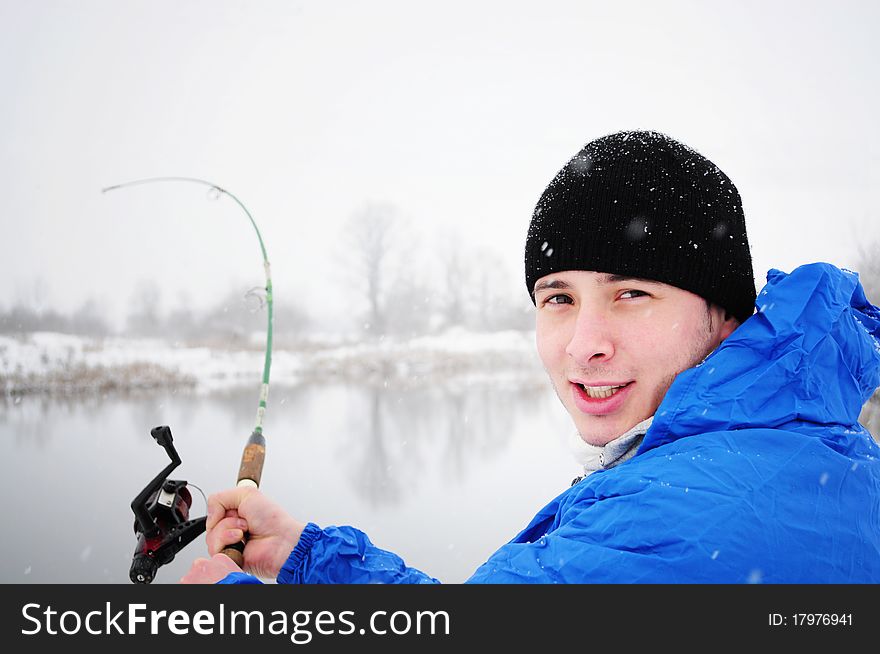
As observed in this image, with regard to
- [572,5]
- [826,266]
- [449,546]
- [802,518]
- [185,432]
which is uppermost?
[572,5]

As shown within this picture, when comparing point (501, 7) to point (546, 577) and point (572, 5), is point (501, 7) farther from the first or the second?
point (546, 577)

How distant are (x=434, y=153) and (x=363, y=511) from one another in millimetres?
51387

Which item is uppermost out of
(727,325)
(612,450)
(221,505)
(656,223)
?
(656,223)

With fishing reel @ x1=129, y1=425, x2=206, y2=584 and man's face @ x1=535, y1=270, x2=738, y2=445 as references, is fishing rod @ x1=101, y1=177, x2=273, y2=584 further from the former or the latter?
man's face @ x1=535, y1=270, x2=738, y2=445

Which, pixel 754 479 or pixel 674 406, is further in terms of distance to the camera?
pixel 674 406

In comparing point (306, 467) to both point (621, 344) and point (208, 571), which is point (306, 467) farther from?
point (621, 344)

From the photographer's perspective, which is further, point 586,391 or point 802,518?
point 586,391

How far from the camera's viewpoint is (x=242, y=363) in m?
12.5

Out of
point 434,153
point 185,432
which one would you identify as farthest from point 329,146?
point 185,432

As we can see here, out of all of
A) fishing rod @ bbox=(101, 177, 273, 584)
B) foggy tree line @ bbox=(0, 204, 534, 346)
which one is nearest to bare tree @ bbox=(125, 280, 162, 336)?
foggy tree line @ bbox=(0, 204, 534, 346)

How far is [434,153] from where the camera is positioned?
55.0m

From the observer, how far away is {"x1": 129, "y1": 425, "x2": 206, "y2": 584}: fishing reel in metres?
1.34

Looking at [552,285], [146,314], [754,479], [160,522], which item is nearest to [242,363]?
[146,314]

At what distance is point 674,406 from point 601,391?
19 centimetres
